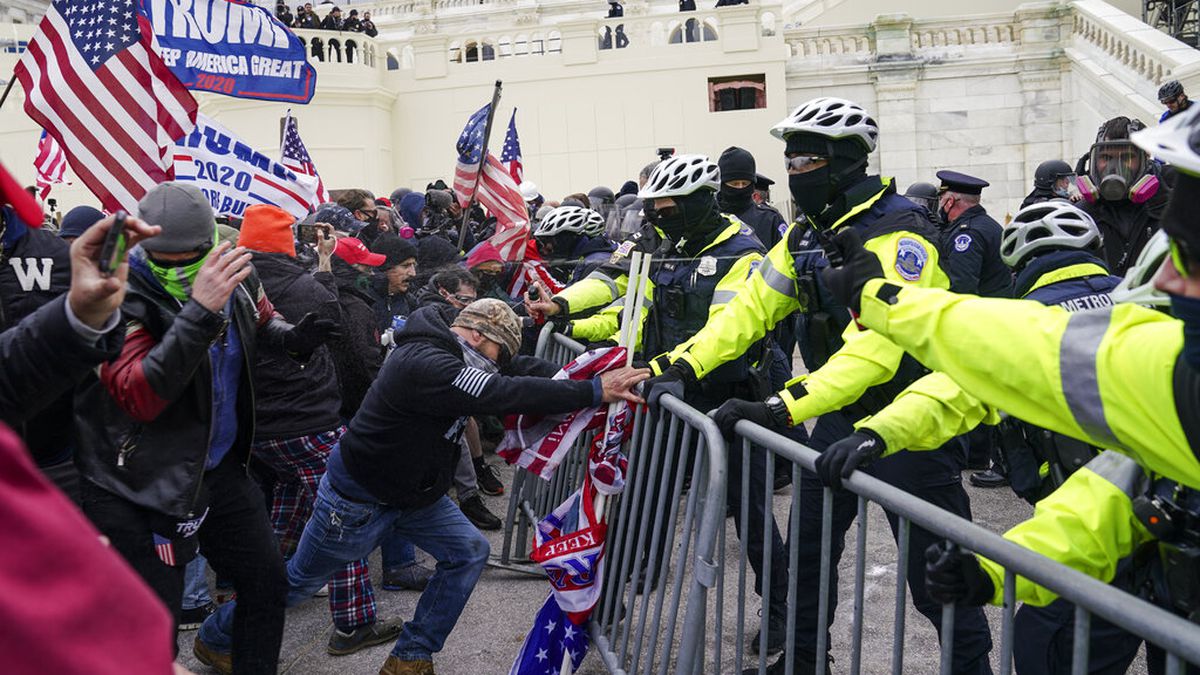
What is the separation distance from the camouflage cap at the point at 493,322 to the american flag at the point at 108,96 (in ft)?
6.70

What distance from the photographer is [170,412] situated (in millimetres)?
3803

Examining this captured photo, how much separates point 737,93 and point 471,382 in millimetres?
21921

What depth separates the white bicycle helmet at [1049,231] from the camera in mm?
3955

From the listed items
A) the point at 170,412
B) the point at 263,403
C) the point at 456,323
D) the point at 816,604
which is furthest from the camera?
the point at 263,403

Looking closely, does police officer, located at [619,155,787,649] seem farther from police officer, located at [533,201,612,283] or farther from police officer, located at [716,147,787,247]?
police officer, located at [533,201,612,283]

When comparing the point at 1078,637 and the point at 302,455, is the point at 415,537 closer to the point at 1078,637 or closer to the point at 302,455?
the point at 302,455

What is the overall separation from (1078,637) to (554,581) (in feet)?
9.20

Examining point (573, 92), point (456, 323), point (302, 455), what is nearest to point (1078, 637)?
point (456, 323)

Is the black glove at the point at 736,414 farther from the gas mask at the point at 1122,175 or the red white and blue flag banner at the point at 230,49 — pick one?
the red white and blue flag banner at the point at 230,49

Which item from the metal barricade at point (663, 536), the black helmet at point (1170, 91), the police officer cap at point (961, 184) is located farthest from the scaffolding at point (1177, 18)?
the metal barricade at point (663, 536)

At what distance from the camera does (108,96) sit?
225 inches

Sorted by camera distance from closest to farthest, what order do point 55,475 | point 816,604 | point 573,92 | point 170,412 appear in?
1. point 55,475
2. point 170,412
3. point 816,604
4. point 573,92

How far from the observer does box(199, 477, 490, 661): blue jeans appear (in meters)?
4.76

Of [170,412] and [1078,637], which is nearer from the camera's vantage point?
[1078,637]
